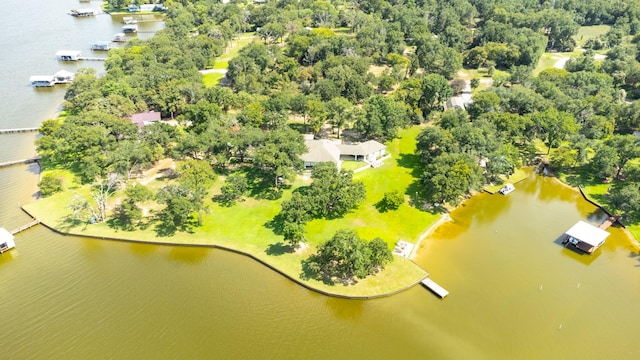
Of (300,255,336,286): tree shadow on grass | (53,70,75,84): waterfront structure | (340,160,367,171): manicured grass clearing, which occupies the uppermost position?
(53,70,75,84): waterfront structure

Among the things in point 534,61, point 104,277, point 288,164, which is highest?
point 534,61

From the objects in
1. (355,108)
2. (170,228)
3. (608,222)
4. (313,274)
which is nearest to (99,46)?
(355,108)

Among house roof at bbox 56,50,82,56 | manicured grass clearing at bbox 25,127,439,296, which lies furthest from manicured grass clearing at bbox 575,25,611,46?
house roof at bbox 56,50,82,56

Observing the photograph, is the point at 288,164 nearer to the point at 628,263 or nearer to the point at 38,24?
the point at 628,263

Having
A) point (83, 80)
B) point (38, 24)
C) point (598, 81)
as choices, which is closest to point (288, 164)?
point (83, 80)

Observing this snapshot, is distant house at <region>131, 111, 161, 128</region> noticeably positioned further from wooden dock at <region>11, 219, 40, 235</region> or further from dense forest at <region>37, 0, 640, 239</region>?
wooden dock at <region>11, 219, 40, 235</region>

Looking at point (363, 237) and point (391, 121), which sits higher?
point (391, 121)
